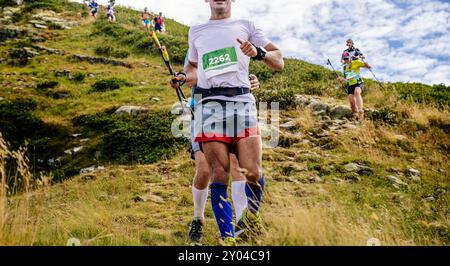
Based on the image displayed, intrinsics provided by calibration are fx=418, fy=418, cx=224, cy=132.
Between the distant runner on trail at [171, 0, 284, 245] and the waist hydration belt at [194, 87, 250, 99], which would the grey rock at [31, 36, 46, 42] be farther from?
the waist hydration belt at [194, 87, 250, 99]

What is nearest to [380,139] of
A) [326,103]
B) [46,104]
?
[326,103]

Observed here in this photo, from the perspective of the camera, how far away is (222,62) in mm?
4215

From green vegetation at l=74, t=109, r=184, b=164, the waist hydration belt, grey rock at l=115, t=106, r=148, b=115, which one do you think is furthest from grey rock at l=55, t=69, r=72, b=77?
the waist hydration belt

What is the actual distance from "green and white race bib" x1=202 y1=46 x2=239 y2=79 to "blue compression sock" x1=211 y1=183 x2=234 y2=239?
1152mm

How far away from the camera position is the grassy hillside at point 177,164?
4.73 meters

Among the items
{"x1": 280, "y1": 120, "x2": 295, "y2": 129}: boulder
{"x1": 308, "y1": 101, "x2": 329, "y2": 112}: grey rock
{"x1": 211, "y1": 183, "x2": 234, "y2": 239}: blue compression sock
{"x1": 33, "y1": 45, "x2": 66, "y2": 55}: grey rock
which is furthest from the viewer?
{"x1": 33, "y1": 45, "x2": 66, "y2": 55}: grey rock

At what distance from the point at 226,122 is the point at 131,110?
32.8 ft

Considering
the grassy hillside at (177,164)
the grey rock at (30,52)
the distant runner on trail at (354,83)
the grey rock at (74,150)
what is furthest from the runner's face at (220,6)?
the grey rock at (30,52)

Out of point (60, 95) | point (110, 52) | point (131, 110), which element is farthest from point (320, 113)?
point (110, 52)

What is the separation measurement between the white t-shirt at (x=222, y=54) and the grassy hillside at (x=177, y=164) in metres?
1.36

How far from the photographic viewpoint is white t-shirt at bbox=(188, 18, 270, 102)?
4230 millimetres

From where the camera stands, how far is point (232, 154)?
490 centimetres

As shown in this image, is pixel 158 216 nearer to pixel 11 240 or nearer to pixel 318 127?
pixel 11 240
